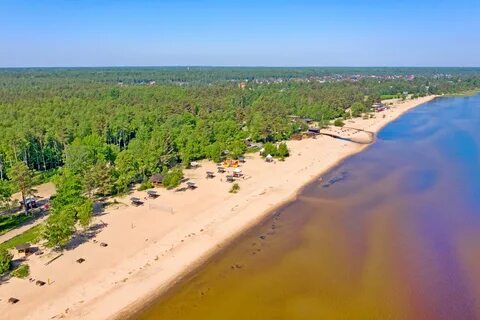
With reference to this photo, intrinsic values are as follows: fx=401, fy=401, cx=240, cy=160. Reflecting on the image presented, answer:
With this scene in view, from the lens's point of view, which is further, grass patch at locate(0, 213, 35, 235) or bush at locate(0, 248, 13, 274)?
grass patch at locate(0, 213, 35, 235)

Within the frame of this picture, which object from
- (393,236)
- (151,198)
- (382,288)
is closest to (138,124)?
(151,198)

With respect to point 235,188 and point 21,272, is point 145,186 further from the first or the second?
point 21,272

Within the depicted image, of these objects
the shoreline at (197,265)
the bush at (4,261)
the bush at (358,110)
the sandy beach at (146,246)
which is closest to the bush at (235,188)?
the sandy beach at (146,246)

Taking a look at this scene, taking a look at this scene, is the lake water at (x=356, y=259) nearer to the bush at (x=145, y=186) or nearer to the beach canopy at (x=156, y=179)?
the beach canopy at (x=156, y=179)

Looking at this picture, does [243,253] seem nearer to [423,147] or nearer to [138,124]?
[138,124]

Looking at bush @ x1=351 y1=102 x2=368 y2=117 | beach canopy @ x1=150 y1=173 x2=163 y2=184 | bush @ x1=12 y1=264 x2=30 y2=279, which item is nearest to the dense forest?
beach canopy @ x1=150 y1=173 x2=163 y2=184

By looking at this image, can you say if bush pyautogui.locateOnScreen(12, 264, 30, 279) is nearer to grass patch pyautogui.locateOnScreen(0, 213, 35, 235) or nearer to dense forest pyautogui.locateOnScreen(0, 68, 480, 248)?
dense forest pyautogui.locateOnScreen(0, 68, 480, 248)
